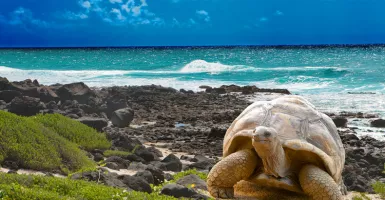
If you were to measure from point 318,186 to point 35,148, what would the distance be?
5679 millimetres

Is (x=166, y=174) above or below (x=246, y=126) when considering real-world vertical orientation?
below

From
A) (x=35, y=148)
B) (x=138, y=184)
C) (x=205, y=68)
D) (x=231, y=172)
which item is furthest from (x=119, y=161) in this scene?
(x=205, y=68)

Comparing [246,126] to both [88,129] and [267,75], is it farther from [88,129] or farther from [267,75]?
[267,75]

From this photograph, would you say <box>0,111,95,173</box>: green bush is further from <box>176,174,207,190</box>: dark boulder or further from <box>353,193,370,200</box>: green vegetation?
<box>353,193,370,200</box>: green vegetation

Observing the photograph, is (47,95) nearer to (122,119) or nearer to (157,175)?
(122,119)

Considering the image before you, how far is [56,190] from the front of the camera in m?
6.80

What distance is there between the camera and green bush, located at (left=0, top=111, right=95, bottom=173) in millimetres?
9469

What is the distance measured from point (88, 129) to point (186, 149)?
2538mm

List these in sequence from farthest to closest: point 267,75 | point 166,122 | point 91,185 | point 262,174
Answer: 1. point 267,75
2. point 166,122
3. point 91,185
4. point 262,174

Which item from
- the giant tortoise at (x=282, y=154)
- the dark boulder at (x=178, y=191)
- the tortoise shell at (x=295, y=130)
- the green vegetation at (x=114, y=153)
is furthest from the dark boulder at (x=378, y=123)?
the dark boulder at (x=178, y=191)

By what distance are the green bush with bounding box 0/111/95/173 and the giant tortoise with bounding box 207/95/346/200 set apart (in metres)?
3.99

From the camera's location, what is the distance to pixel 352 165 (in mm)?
11875

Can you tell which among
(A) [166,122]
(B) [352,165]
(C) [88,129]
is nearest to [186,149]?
(C) [88,129]

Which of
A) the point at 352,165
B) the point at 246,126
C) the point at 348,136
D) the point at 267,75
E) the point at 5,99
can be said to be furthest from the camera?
the point at 267,75
